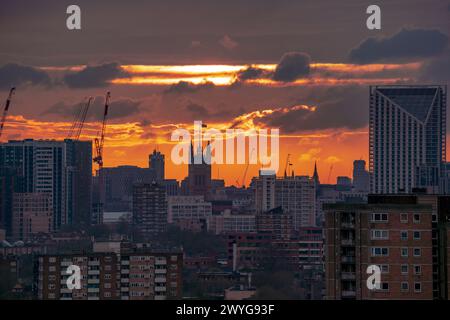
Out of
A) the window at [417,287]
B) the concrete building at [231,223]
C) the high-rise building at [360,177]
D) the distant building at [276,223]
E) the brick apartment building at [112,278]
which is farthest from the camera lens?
the high-rise building at [360,177]

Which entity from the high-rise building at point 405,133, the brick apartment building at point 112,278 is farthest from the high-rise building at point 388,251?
the high-rise building at point 405,133

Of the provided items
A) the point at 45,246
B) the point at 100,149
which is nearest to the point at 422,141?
the point at 100,149

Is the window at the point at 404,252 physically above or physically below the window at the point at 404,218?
below

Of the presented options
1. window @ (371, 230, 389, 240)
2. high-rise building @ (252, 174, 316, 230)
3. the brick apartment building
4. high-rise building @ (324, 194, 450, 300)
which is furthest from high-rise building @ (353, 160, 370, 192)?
window @ (371, 230, 389, 240)

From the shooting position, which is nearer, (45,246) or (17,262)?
(17,262)

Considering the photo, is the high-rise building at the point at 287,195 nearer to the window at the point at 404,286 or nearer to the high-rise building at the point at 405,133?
the high-rise building at the point at 405,133

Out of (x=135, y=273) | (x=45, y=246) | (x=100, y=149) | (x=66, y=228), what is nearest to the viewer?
(x=135, y=273)
